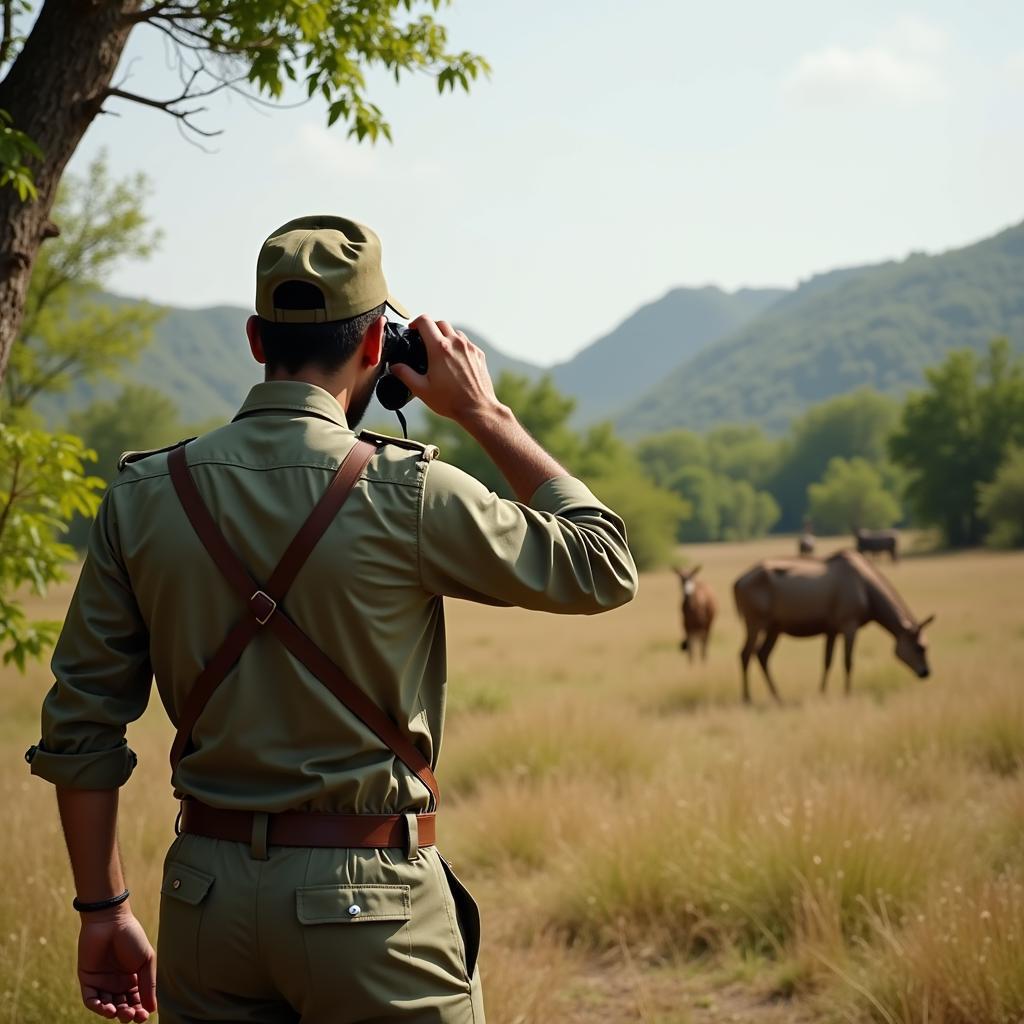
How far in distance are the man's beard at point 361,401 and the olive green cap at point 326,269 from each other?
155 millimetres

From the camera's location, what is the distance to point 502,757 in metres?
8.34

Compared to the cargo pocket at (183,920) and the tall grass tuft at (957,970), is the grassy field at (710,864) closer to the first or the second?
the tall grass tuft at (957,970)

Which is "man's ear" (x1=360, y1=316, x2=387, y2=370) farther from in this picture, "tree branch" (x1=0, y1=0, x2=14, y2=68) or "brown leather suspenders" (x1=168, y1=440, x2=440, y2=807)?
"tree branch" (x1=0, y1=0, x2=14, y2=68)

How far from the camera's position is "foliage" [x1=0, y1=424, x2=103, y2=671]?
15.0 ft

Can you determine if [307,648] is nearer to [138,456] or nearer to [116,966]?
[138,456]

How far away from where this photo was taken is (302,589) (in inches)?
74.7

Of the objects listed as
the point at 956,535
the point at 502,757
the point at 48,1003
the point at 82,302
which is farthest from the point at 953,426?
the point at 48,1003

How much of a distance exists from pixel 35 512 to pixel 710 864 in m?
3.55

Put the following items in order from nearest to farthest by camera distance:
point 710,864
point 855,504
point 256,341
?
point 256,341 → point 710,864 → point 855,504

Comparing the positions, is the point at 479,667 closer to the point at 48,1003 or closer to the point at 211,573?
the point at 48,1003

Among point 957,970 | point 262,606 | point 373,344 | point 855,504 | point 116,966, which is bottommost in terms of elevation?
point 957,970

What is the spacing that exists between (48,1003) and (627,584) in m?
2.95

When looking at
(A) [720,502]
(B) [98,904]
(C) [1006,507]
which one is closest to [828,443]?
(A) [720,502]

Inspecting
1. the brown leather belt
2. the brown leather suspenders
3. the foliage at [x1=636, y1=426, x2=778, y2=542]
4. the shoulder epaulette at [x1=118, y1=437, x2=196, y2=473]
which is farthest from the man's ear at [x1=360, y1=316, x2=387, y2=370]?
the foliage at [x1=636, y1=426, x2=778, y2=542]
